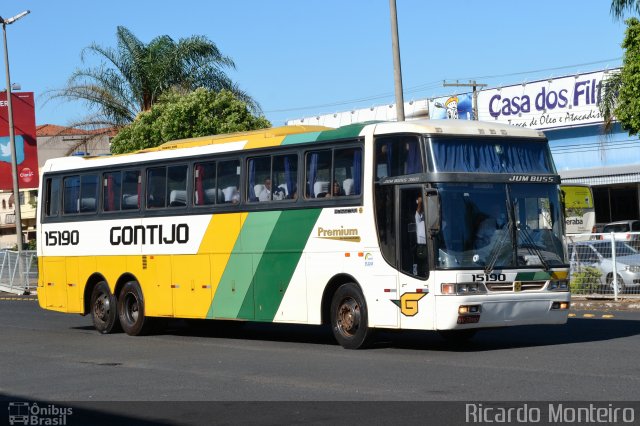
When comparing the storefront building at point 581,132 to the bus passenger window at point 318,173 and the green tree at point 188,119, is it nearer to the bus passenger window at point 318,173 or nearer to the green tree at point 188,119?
the green tree at point 188,119

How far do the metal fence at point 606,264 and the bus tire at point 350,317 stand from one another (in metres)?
10.5

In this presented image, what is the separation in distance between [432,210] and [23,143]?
3784 cm

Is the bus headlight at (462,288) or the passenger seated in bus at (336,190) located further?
the passenger seated in bus at (336,190)

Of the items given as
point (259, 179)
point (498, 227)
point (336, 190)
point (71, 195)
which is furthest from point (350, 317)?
point (71, 195)

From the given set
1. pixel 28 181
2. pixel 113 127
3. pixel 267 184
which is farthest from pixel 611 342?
pixel 28 181

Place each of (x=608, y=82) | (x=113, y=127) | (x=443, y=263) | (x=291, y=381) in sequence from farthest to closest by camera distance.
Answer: (x=113, y=127)
(x=608, y=82)
(x=443, y=263)
(x=291, y=381)

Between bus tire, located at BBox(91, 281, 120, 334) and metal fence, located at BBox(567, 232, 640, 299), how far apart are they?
37.0ft

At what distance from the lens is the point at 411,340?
18.5 metres

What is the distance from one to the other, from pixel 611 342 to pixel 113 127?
2983cm

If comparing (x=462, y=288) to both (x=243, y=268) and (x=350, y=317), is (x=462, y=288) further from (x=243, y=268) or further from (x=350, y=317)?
(x=243, y=268)

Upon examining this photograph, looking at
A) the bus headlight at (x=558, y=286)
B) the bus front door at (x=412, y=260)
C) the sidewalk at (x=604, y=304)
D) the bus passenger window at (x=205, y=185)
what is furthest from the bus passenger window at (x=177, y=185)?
the sidewalk at (x=604, y=304)

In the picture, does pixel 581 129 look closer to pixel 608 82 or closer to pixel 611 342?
pixel 608 82

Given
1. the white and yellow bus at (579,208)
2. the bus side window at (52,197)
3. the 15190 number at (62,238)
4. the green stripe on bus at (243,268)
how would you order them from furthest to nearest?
the white and yellow bus at (579,208) → the bus side window at (52,197) → the 15190 number at (62,238) → the green stripe on bus at (243,268)

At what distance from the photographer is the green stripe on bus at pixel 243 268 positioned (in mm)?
18672
